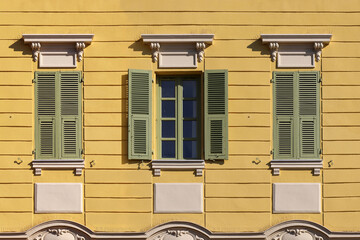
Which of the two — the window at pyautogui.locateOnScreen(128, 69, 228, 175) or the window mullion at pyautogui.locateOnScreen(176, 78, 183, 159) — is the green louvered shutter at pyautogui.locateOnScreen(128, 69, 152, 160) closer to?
the window at pyautogui.locateOnScreen(128, 69, 228, 175)

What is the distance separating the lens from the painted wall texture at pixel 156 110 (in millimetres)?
16625

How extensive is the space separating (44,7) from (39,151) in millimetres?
2822

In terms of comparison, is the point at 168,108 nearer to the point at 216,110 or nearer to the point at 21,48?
the point at 216,110

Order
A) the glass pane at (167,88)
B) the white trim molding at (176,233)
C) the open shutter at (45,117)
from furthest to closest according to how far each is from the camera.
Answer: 1. the glass pane at (167,88)
2. the open shutter at (45,117)
3. the white trim molding at (176,233)

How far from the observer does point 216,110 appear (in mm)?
16656

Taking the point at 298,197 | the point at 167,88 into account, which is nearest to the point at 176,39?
the point at 167,88

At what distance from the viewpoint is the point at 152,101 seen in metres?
16.8

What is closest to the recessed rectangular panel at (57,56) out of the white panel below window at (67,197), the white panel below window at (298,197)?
the white panel below window at (67,197)

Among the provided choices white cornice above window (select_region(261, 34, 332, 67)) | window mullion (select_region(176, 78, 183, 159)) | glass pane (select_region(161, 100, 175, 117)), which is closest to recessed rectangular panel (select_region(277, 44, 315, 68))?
white cornice above window (select_region(261, 34, 332, 67))

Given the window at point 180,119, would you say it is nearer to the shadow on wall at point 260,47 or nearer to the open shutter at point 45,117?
the shadow on wall at point 260,47

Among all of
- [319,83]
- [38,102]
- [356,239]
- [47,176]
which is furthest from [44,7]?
[356,239]

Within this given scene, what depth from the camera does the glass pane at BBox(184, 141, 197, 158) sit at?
16.9 metres

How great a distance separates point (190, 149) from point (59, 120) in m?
2.62

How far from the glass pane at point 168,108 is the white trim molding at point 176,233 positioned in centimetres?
215
